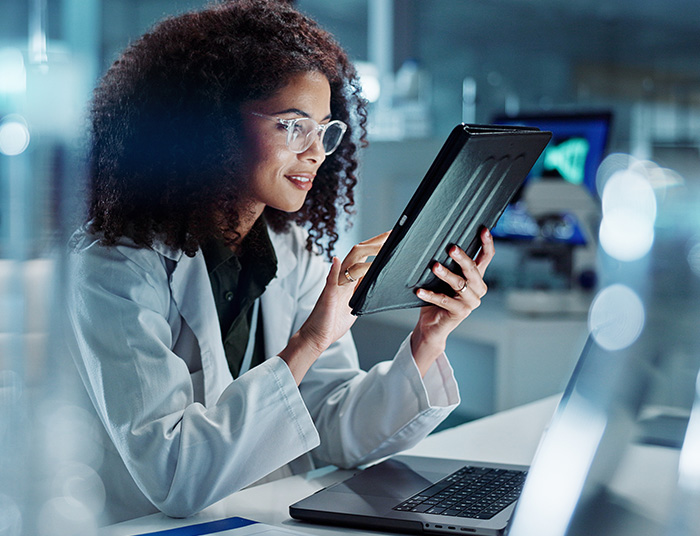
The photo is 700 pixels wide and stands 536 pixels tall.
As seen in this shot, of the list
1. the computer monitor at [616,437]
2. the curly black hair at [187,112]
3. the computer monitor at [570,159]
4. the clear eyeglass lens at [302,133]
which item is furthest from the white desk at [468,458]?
the computer monitor at [570,159]

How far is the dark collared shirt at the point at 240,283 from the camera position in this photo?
3.65 ft

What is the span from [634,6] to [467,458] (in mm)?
4640

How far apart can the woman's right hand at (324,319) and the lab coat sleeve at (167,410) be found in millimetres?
32

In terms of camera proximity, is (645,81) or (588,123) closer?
(588,123)

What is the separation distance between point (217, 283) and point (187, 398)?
25 cm

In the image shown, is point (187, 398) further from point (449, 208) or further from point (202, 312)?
point (449, 208)

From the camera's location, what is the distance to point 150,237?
3.28ft

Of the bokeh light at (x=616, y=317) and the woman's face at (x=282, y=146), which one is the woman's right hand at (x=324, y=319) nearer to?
the woman's face at (x=282, y=146)

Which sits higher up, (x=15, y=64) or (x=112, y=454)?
(x=15, y=64)

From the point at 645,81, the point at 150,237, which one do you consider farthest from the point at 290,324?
the point at 645,81

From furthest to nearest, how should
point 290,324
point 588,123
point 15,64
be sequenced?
point 588,123 → point 15,64 → point 290,324

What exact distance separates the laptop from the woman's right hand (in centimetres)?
16

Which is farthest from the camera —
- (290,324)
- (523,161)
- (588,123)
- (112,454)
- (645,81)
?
(645,81)

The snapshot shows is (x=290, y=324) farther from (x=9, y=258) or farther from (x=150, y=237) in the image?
(x=9, y=258)
